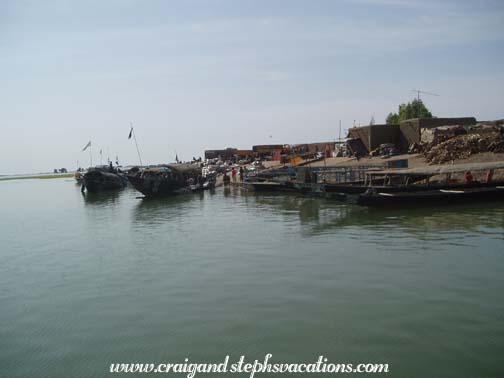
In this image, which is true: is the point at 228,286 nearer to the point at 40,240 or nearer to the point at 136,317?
the point at 136,317

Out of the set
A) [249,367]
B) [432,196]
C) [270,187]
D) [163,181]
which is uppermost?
[163,181]

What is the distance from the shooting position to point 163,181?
122 ft

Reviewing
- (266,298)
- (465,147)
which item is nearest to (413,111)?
(465,147)

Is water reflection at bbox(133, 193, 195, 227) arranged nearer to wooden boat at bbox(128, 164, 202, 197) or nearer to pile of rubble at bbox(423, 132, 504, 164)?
wooden boat at bbox(128, 164, 202, 197)

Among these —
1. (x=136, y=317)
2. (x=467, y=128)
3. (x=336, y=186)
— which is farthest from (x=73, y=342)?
(x=467, y=128)

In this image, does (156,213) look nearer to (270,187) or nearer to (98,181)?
(270,187)

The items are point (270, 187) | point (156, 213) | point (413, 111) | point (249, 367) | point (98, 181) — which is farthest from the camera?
point (413, 111)

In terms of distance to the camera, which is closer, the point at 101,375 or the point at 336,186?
the point at 101,375

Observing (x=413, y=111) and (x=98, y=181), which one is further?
(x=413, y=111)

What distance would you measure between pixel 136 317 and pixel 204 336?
6.25ft

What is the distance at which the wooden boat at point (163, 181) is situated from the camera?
118ft

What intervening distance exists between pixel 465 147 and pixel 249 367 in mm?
29635

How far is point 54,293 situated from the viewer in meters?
10.2

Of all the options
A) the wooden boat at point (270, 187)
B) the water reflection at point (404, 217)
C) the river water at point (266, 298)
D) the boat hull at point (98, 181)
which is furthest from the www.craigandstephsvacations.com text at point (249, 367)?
the boat hull at point (98, 181)
